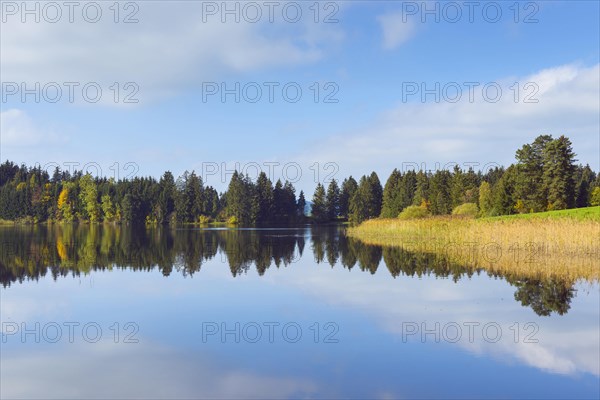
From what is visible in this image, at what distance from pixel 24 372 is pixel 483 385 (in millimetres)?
8437

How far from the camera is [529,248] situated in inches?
1105

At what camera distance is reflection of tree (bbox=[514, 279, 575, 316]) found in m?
14.9

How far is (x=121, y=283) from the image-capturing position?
2109 cm

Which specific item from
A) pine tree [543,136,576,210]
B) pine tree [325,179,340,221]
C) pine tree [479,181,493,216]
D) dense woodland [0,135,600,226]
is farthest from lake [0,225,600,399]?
pine tree [325,179,340,221]

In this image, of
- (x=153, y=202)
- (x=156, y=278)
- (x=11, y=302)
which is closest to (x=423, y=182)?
(x=153, y=202)

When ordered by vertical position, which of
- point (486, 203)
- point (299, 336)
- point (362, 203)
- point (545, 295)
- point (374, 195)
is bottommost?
point (299, 336)

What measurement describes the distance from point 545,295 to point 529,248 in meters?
12.1

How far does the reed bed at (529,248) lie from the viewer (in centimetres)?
2217

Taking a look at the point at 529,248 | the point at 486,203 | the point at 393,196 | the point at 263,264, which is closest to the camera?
the point at 529,248

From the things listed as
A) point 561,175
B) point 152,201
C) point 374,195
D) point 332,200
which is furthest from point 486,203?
point 152,201

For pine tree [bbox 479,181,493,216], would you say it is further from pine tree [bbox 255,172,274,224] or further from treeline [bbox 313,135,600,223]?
pine tree [bbox 255,172,274,224]

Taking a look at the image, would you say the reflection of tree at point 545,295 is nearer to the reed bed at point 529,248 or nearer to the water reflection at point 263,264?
the water reflection at point 263,264

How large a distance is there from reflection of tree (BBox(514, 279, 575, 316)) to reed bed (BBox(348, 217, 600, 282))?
155 cm

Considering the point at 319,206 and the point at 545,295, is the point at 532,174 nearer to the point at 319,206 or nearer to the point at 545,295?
the point at 545,295
